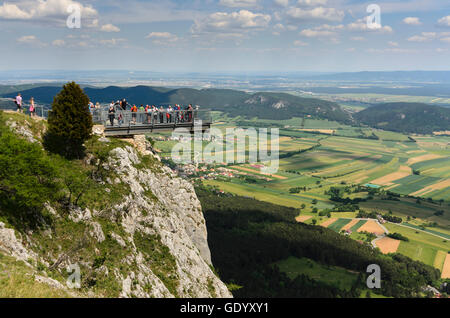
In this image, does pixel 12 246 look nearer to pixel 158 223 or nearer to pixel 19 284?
pixel 19 284

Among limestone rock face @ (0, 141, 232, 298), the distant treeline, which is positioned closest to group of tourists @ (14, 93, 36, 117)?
limestone rock face @ (0, 141, 232, 298)

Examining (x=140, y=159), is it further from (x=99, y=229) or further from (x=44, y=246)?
(x=44, y=246)

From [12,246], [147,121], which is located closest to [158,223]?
[147,121]

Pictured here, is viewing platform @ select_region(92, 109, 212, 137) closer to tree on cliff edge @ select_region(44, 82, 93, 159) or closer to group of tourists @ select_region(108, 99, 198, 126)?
group of tourists @ select_region(108, 99, 198, 126)

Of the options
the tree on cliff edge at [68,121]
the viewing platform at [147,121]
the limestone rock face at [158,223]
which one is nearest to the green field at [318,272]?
the limestone rock face at [158,223]

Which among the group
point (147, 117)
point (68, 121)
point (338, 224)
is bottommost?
point (338, 224)
